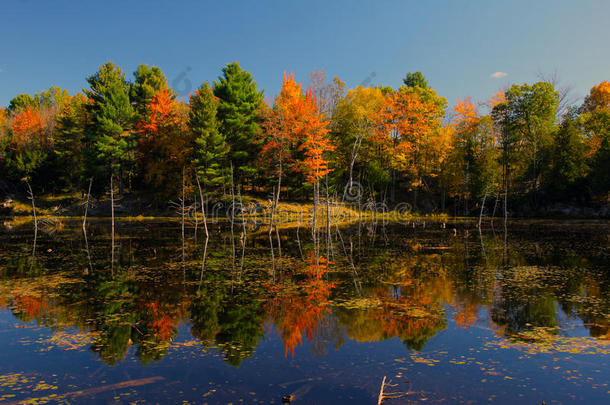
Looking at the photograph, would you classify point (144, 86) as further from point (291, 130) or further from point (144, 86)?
point (291, 130)

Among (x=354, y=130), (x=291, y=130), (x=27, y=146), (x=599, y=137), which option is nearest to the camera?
(x=291, y=130)

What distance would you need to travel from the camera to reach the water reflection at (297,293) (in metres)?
10.3

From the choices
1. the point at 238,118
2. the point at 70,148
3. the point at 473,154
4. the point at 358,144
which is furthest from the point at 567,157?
the point at 70,148

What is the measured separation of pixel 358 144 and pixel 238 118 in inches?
641

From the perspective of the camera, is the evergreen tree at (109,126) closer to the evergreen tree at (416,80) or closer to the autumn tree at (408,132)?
the autumn tree at (408,132)

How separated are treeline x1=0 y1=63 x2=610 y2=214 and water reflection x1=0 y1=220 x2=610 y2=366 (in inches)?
996

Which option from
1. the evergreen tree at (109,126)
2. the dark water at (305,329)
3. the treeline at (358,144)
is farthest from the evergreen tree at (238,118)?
the dark water at (305,329)

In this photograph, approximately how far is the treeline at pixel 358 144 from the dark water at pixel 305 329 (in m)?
29.6

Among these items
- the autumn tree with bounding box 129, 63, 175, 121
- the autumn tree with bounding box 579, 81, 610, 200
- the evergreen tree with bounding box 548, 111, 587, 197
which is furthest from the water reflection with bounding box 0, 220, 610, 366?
the autumn tree with bounding box 129, 63, 175, 121

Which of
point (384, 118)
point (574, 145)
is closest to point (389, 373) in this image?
point (384, 118)

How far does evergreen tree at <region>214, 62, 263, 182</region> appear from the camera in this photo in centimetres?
5112

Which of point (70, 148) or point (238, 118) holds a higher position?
point (238, 118)

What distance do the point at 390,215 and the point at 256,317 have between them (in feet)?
145

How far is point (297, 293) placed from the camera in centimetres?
1410
